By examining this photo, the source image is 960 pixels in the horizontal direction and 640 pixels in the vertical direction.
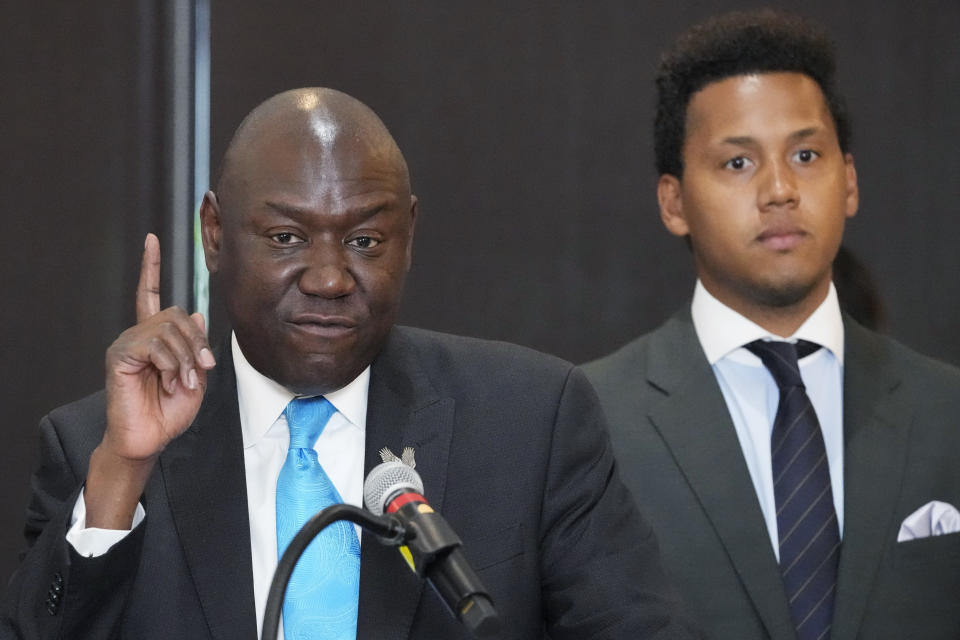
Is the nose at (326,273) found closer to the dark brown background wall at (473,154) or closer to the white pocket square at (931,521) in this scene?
the white pocket square at (931,521)

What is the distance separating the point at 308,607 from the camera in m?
1.93

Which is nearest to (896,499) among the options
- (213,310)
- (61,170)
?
(213,310)

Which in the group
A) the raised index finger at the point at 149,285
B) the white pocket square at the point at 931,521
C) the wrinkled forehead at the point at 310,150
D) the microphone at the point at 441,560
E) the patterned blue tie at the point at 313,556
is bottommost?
the white pocket square at the point at 931,521

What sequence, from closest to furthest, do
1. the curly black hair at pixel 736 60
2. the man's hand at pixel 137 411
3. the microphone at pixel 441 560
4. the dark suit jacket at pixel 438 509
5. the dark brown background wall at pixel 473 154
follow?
the microphone at pixel 441 560, the man's hand at pixel 137 411, the dark suit jacket at pixel 438 509, the curly black hair at pixel 736 60, the dark brown background wall at pixel 473 154

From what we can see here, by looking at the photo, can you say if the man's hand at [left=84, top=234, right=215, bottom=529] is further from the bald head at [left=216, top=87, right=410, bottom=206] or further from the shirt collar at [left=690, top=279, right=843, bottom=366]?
the shirt collar at [left=690, top=279, right=843, bottom=366]

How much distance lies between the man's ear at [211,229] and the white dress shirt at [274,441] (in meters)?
0.15

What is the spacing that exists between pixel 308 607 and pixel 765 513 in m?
0.96

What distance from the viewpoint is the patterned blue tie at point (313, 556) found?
6.30ft

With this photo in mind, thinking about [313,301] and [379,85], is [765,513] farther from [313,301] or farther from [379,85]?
[379,85]

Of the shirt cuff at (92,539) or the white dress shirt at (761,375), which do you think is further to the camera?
the white dress shirt at (761,375)

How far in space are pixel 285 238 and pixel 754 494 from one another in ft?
3.37

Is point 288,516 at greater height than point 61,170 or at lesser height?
lesser

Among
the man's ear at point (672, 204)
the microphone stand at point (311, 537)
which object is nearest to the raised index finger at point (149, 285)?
the microphone stand at point (311, 537)

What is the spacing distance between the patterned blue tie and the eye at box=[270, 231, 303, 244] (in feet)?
0.88
